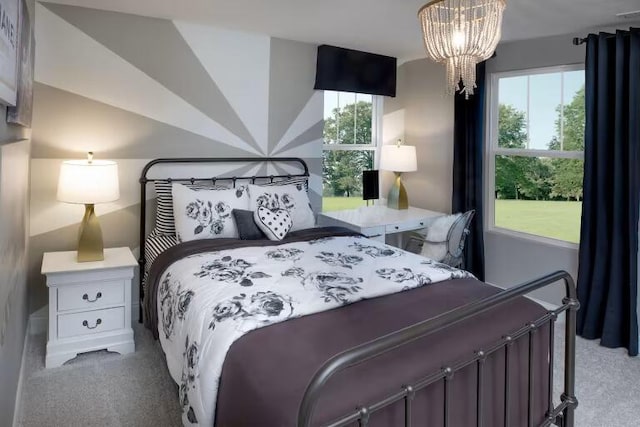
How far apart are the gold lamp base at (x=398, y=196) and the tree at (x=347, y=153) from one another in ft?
1.15

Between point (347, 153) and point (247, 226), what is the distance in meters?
1.74

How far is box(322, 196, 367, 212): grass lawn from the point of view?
444cm

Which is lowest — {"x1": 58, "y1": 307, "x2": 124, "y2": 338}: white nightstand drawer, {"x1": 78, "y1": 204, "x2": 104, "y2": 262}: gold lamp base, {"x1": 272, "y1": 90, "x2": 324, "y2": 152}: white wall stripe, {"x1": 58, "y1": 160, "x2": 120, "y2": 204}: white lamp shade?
{"x1": 58, "y1": 307, "x2": 124, "y2": 338}: white nightstand drawer

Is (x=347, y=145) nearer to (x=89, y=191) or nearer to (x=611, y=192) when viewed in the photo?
(x=611, y=192)

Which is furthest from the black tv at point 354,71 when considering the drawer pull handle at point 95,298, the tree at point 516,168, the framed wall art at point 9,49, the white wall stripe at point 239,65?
the framed wall art at point 9,49

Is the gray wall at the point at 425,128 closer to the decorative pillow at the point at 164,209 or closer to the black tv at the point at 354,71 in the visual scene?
the black tv at the point at 354,71

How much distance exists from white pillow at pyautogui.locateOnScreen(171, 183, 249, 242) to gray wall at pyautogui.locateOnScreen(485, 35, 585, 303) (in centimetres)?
237

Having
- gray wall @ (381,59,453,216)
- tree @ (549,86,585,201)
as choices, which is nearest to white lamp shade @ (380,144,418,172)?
gray wall @ (381,59,453,216)

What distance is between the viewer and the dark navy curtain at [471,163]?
4.00 meters

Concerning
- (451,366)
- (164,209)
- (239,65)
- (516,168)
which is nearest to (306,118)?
(239,65)

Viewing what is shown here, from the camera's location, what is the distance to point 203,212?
315cm

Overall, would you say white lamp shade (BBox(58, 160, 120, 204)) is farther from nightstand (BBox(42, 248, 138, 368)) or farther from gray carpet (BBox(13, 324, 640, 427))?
gray carpet (BBox(13, 324, 640, 427))

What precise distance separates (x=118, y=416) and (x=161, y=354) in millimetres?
638

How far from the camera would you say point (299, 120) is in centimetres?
406
